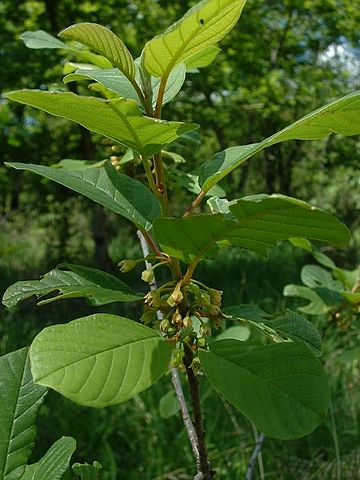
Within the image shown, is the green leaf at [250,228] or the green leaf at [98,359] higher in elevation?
the green leaf at [250,228]

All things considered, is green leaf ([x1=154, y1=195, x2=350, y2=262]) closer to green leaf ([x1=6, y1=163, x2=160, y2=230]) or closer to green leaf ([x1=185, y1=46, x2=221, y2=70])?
green leaf ([x1=6, y1=163, x2=160, y2=230])

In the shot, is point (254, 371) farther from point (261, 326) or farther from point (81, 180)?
point (81, 180)

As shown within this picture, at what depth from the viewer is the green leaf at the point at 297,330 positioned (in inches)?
25.5

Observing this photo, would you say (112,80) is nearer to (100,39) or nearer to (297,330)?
(100,39)

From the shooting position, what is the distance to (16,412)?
61cm

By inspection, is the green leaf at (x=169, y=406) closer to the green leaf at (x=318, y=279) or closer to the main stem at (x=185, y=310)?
the green leaf at (x=318, y=279)

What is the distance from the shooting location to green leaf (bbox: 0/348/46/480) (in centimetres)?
59

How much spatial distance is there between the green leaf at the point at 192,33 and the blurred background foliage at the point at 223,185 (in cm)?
165

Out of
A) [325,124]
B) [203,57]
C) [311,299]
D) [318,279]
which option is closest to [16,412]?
[325,124]

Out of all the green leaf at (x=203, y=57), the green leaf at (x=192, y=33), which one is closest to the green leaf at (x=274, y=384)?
the green leaf at (x=192, y=33)

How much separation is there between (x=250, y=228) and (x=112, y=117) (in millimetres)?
146

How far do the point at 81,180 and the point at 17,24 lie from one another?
5.65 metres

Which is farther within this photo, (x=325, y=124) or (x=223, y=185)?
(x=223, y=185)

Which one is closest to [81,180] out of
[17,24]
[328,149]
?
[17,24]
